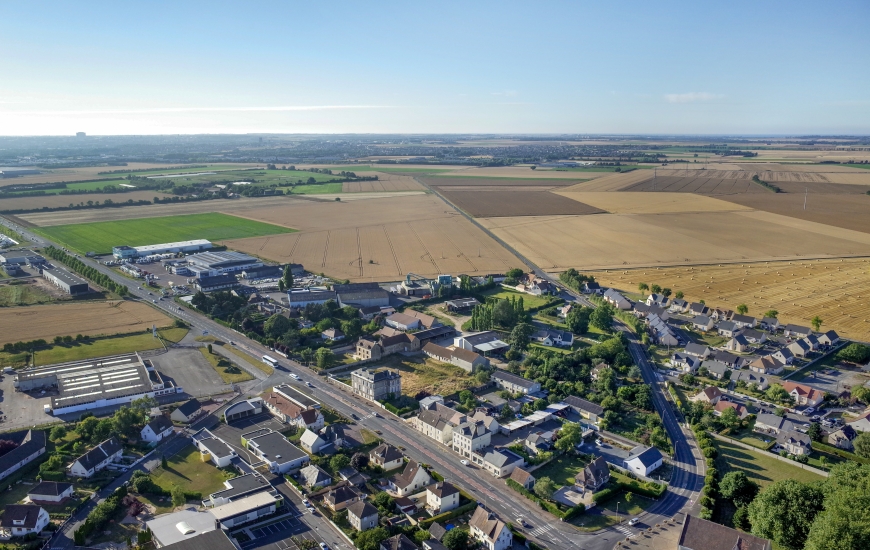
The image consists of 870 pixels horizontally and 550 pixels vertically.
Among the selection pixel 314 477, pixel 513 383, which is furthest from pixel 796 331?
pixel 314 477

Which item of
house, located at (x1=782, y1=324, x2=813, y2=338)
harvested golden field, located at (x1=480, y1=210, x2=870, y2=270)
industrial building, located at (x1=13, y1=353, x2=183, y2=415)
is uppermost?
harvested golden field, located at (x1=480, y1=210, x2=870, y2=270)

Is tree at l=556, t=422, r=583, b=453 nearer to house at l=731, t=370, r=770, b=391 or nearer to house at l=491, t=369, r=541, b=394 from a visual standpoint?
house at l=491, t=369, r=541, b=394

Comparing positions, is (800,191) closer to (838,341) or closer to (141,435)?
(838,341)

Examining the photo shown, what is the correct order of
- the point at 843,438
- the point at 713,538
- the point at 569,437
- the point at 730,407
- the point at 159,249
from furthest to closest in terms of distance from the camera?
the point at 159,249 < the point at 730,407 < the point at 843,438 < the point at 569,437 < the point at 713,538

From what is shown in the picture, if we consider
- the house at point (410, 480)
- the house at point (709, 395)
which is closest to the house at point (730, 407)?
the house at point (709, 395)

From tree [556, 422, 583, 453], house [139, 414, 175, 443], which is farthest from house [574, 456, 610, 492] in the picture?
house [139, 414, 175, 443]

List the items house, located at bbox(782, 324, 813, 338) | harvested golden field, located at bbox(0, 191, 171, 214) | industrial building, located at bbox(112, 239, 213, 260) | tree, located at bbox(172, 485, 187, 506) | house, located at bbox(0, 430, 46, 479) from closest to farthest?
tree, located at bbox(172, 485, 187, 506)
house, located at bbox(0, 430, 46, 479)
house, located at bbox(782, 324, 813, 338)
industrial building, located at bbox(112, 239, 213, 260)
harvested golden field, located at bbox(0, 191, 171, 214)

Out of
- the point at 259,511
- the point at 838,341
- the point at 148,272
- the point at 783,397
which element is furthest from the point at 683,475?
the point at 148,272

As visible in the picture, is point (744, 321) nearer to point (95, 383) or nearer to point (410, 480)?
point (410, 480)
